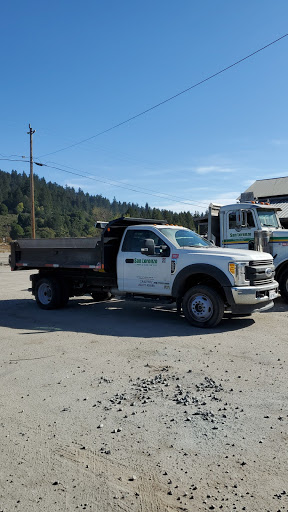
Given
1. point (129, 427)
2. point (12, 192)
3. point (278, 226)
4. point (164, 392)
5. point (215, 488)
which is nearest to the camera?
point (215, 488)

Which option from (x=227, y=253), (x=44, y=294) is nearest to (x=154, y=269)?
(x=227, y=253)

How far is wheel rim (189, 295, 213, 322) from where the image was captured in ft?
26.2

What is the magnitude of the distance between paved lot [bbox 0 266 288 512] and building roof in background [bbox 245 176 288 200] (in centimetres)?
3377

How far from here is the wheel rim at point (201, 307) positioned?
7973 millimetres

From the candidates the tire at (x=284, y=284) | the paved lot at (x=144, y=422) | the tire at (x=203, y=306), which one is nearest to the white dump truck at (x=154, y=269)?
the tire at (x=203, y=306)

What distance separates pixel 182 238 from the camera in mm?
9094

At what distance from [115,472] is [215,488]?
0.75 m

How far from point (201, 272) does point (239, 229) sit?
4.28 metres

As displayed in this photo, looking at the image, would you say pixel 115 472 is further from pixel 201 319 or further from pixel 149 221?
pixel 149 221

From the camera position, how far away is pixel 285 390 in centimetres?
466

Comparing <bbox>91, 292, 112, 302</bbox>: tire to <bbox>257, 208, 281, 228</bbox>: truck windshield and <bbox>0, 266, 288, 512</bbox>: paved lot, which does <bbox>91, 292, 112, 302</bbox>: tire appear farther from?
<bbox>257, 208, 281, 228</bbox>: truck windshield

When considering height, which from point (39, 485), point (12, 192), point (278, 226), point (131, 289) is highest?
point (12, 192)

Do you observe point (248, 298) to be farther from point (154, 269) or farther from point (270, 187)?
point (270, 187)

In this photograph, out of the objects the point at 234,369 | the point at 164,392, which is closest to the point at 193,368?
the point at 234,369
